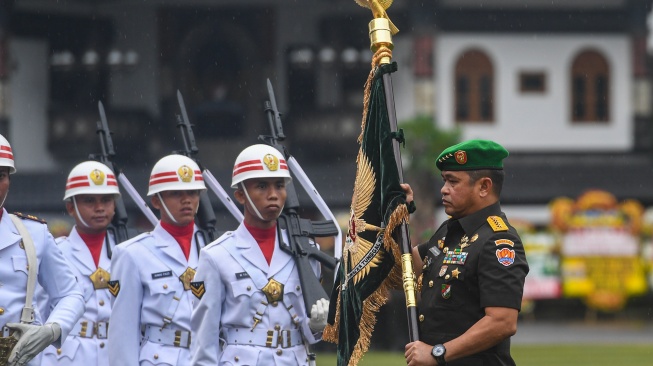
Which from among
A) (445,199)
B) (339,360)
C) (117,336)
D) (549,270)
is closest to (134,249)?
(117,336)

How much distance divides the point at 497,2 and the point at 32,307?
28.4 metres

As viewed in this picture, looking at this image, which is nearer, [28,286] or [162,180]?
[28,286]

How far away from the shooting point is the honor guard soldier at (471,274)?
19.0 feet

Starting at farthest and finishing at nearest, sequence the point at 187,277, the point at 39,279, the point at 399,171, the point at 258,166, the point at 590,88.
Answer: the point at 590,88, the point at 187,277, the point at 258,166, the point at 39,279, the point at 399,171

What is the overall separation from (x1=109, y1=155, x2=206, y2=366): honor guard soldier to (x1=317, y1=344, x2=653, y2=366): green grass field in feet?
28.4

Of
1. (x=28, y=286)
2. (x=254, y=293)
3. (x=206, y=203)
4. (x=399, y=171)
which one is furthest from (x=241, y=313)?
(x=206, y=203)

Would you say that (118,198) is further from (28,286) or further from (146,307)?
(28,286)

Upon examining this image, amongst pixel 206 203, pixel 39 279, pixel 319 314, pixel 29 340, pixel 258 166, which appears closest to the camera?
pixel 29 340

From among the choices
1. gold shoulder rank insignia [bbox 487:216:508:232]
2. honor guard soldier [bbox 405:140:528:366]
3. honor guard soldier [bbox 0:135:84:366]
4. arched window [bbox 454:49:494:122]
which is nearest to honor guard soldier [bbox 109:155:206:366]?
honor guard soldier [bbox 0:135:84:366]

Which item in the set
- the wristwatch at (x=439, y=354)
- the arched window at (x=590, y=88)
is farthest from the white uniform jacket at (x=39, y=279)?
the arched window at (x=590, y=88)

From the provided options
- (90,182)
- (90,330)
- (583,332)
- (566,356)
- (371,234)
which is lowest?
(583,332)

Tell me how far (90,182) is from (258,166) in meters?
2.65

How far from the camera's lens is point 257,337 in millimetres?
7527

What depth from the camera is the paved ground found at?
80.0ft
